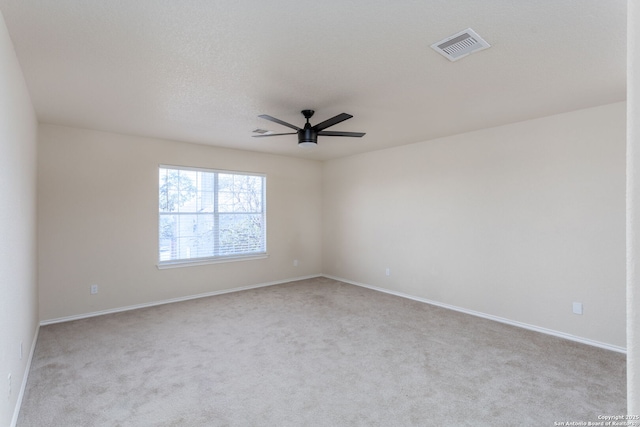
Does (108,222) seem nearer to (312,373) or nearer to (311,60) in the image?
(312,373)

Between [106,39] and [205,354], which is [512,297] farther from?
[106,39]

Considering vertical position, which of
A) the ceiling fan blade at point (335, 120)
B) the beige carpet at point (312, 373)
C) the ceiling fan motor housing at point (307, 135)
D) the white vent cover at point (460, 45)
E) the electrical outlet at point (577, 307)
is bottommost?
the beige carpet at point (312, 373)

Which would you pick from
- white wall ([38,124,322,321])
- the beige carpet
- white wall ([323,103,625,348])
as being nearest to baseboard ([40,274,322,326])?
white wall ([38,124,322,321])

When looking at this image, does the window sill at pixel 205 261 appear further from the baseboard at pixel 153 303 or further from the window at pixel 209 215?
the baseboard at pixel 153 303

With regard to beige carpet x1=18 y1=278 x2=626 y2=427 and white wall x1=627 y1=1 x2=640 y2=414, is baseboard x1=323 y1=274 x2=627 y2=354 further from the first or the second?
white wall x1=627 y1=1 x2=640 y2=414

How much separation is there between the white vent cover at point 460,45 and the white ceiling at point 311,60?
0.05m

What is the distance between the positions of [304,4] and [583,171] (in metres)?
3.44

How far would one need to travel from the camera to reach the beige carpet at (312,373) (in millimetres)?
→ 2232

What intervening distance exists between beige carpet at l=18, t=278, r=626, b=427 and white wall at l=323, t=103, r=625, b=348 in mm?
405

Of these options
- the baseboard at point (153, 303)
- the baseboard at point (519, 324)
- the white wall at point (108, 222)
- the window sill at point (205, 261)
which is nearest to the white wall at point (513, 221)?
the baseboard at point (519, 324)

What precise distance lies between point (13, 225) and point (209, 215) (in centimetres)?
311

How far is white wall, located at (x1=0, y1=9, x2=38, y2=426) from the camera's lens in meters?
1.89

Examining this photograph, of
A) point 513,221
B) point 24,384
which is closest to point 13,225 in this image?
point 24,384

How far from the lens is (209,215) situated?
538 centimetres
